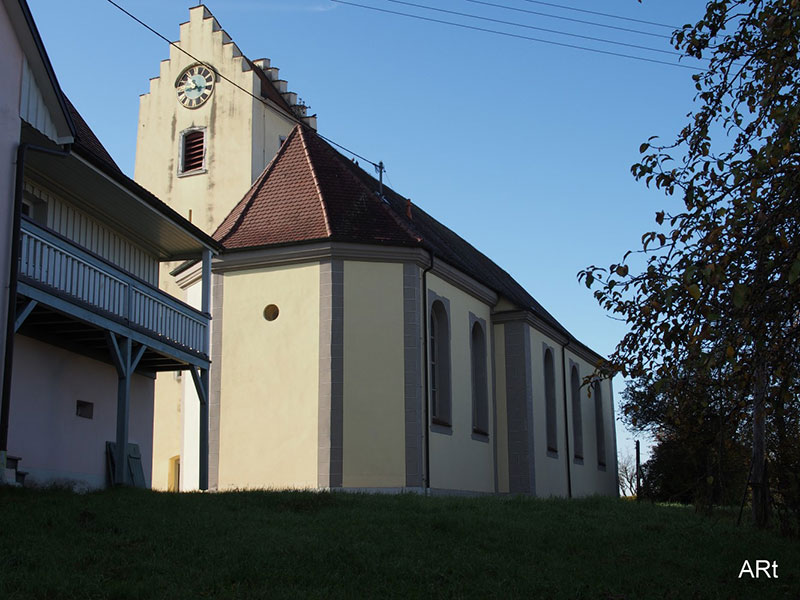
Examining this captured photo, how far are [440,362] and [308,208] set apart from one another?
16.7ft

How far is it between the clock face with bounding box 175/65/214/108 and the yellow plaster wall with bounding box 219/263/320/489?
15.4 m

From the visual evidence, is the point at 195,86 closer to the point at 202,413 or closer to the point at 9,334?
the point at 202,413

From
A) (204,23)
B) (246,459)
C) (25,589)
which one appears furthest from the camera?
(204,23)

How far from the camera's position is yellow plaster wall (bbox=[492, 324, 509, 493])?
1081 inches

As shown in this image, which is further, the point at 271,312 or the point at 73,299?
the point at 271,312

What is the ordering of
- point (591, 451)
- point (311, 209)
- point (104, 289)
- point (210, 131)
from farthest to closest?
1. point (591, 451)
2. point (210, 131)
3. point (311, 209)
4. point (104, 289)

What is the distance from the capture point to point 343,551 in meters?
11.3

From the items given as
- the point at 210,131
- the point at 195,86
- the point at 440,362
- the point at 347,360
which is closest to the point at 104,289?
the point at 347,360

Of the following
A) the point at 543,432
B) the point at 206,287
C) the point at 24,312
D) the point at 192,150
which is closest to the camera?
the point at 24,312

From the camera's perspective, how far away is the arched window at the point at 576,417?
1358 inches

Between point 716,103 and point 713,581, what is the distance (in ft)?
18.2

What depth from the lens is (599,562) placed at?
12.1 meters

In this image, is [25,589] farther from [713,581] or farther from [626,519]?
[626,519]

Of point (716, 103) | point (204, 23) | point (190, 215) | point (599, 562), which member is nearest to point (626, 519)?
point (599, 562)
